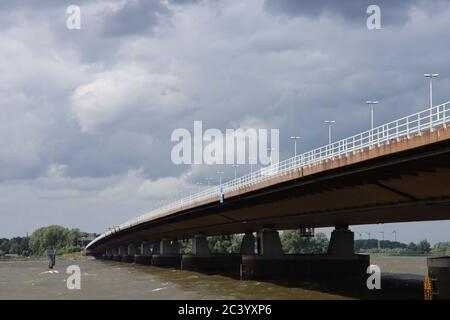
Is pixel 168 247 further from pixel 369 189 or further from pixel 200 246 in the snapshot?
pixel 369 189

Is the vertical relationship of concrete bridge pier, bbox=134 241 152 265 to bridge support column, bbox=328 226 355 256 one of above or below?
below

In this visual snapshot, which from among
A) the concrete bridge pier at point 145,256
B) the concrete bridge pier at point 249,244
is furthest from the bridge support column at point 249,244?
the concrete bridge pier at point 145,256

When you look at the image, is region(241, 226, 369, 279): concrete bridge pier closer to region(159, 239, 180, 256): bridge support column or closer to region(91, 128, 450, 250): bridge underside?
region(91, 128, 450, 250): bridge underside

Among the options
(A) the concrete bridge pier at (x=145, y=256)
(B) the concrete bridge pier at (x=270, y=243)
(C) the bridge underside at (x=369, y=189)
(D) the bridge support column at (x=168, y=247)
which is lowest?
(A) the concrete bridge pier at (x=145, y=256)

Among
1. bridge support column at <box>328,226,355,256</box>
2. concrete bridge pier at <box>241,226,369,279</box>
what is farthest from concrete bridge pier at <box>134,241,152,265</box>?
bridge support column at <box>328,226,355,256</box>

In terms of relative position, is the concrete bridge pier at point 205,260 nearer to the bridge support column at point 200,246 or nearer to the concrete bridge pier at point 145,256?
the bridge support column at point 200,246

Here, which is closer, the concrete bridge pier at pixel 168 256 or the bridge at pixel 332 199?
the bridge at pixel 332 199

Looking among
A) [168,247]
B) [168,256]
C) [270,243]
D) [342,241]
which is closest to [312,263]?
[342,241]

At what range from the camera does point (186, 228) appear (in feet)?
382

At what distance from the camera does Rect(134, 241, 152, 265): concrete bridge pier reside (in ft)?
543

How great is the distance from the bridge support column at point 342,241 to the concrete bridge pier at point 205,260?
112 ft

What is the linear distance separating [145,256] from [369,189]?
12481 centimetres

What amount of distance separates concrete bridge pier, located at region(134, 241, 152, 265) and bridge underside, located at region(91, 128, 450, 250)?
84.1 meters

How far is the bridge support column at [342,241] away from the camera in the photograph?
8612 cm
